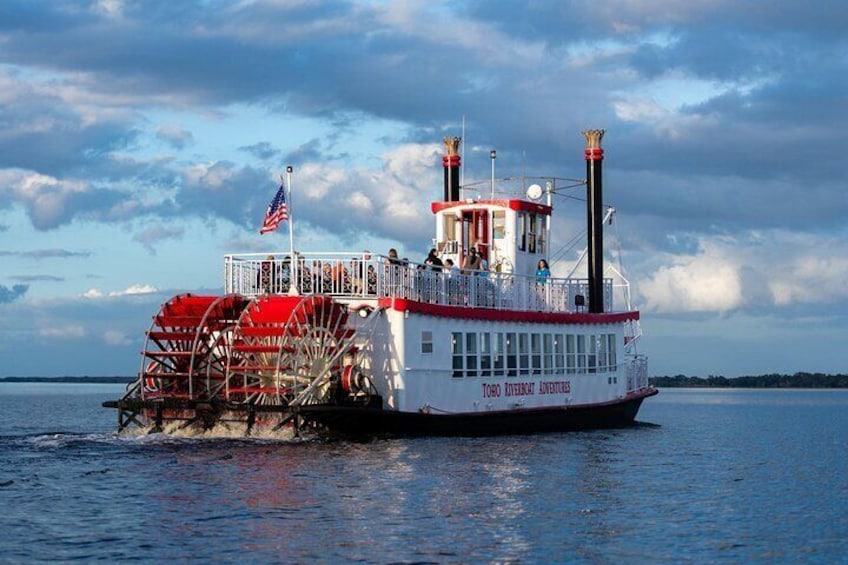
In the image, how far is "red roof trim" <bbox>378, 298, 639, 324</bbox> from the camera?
29.0m

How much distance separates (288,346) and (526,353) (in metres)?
7.70

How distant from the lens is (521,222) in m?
35.8

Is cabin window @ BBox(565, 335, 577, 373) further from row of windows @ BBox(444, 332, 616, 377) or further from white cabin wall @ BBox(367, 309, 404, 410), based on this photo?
white cabin wall @ BBox(367, 309, 404, 410)

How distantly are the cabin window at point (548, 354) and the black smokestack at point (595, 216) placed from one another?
2.69 meters

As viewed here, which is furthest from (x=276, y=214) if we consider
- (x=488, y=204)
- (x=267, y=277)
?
(x=488, y=204)

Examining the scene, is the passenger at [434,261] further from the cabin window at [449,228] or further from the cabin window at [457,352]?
the cabin window at [449,228]

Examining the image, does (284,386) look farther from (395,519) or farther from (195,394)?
(395,519)

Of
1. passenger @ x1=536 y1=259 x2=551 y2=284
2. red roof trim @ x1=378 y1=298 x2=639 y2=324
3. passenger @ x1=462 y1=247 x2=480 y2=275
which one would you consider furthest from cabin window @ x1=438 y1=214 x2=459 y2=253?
red roof trim @ x1=378 y1=298 x2=639 y2=324

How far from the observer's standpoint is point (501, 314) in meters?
32.1

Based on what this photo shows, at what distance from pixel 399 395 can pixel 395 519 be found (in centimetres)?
976

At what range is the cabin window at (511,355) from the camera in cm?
3253

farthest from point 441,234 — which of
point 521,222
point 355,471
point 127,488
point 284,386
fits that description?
point 127,488

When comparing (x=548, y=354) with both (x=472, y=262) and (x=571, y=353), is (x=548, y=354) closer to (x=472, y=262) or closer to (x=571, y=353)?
(x=571, y=353)

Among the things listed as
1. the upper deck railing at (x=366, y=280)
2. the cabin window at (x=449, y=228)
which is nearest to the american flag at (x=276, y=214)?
the upper deck railing at (x=366, y=280)
